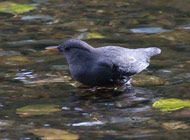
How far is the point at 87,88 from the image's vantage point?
6.47 meters

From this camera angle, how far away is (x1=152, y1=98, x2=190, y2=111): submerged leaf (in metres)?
5.44

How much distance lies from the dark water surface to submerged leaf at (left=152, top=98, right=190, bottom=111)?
100mm

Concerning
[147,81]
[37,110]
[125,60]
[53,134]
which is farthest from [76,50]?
[53,134]

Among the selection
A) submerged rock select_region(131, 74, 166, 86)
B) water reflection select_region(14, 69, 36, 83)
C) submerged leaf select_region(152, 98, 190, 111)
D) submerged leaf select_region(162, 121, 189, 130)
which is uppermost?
water reflection select_region(14, 69, 36, 83)

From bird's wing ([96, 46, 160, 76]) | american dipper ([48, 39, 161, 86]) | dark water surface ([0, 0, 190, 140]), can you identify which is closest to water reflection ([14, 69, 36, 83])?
dark water surface ([0, 0, 190, 140])

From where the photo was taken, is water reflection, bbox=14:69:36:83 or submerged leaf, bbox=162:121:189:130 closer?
submerged leaf, bbox=162:121:189:130

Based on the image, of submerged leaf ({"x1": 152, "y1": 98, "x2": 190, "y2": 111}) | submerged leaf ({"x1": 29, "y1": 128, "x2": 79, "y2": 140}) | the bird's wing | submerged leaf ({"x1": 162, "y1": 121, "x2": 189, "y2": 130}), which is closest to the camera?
submerged leaf ({"x1": 29, "y1": 128, "x2": 79, "y2": 140})

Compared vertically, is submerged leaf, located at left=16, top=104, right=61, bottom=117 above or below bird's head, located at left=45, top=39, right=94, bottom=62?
below

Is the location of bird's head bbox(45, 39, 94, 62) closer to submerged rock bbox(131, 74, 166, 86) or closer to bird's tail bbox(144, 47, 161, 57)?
submerged rock bbox(131, 74, 166, 86)

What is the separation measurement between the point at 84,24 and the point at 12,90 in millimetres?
3536

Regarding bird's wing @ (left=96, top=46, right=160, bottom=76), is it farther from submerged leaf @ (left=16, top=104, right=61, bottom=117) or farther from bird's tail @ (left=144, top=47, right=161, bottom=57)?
submerged leaf @ (left=16, top=104, right=61, bottom=117)

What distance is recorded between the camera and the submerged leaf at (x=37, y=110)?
5.32m

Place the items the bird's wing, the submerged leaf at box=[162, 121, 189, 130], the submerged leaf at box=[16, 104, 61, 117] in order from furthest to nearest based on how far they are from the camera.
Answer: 1. the bird's wing
2. the submerged leaf at box=[16, 104, 61, 117]
3. the submerged leaf at box=[162, 121, 189, 130]

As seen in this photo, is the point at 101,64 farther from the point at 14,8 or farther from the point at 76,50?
the point at 14,8
